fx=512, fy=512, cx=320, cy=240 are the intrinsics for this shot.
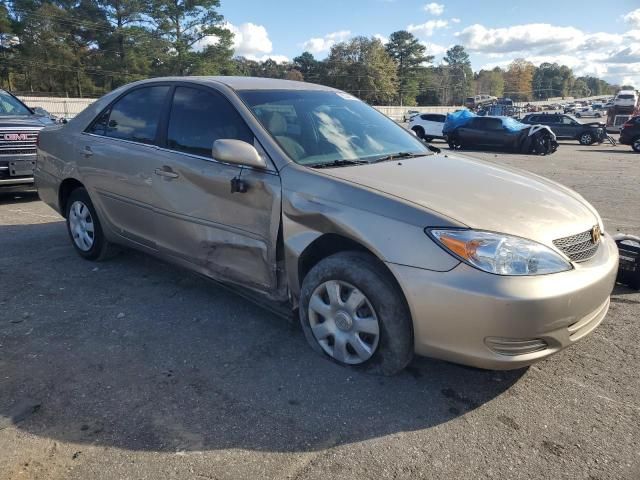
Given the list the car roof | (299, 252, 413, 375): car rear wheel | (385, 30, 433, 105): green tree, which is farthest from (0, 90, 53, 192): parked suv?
(385, 30, 433, 105): green tree

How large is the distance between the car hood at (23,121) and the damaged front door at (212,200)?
4814 millimetres

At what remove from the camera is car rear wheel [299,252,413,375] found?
2.70 metres

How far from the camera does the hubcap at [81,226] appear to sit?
477 cm

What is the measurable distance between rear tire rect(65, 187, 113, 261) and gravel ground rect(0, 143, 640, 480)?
85 cm

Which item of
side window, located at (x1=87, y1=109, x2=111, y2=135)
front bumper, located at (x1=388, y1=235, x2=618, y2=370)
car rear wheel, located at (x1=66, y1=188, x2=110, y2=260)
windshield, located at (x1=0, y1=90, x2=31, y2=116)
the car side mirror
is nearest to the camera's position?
front bumper, located at (x1=388, y1=235, x2=618, y2=370)

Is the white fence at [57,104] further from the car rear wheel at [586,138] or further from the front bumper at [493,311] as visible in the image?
the front bumper at [493,311]

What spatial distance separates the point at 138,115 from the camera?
4211mm

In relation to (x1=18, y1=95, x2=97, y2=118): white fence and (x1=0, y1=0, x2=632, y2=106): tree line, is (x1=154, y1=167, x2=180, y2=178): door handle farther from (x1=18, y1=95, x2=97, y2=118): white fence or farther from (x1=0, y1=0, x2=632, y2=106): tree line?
(x1=0, y1=0, x2=632, y2=106): tree line

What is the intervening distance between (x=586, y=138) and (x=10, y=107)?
24996 millimetres

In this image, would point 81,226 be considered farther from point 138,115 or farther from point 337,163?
point 337,163

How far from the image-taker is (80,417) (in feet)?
8.43

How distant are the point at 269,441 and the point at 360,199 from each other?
1.31 meters

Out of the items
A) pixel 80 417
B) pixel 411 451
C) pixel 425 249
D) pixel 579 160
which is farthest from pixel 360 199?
pixel 579 160

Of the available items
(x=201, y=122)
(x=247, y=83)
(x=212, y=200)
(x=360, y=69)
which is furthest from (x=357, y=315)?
(x=360, y=69)
